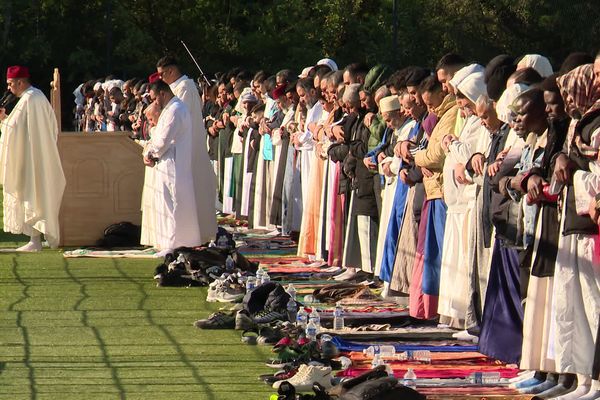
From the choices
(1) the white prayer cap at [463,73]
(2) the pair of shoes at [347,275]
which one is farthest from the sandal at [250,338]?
(2) the pair of shoes at [347,275]

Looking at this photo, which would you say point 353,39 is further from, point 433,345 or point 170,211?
point 433,345

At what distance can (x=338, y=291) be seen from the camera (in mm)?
12117

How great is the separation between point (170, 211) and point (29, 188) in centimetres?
212

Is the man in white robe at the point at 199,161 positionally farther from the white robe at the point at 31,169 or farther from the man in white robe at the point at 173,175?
the white robe at the point at 31,169

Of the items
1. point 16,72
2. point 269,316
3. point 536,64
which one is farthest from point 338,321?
point 16,72

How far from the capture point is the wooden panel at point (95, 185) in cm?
1658

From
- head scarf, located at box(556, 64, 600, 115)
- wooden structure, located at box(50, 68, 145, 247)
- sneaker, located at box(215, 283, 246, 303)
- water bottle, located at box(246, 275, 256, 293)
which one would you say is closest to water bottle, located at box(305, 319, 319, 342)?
water bottle, located at box(246, 275, 256, 293)

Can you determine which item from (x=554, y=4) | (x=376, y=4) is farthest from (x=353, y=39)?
(x=554, y=4)

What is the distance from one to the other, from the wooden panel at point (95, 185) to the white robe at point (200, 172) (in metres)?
1.59

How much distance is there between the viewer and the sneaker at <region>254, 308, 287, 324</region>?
1047 centimetres

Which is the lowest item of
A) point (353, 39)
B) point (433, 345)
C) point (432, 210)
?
point (433, 345)

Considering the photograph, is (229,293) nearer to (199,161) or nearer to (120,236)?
(199,161)

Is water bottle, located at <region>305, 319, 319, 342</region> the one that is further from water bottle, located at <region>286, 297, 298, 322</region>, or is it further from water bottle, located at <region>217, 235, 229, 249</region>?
water bottle, located at <region>217, 235, 229, 249</region>

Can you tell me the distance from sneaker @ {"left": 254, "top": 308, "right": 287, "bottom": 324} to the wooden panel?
6.30 meters
